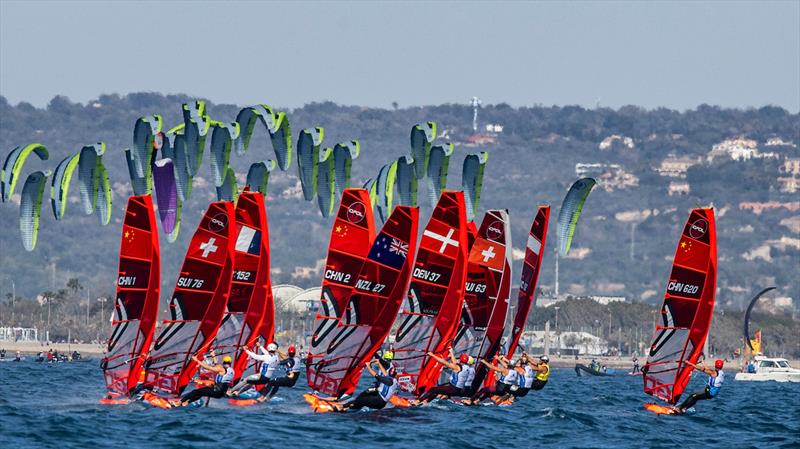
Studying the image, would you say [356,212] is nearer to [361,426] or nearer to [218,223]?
[218,223]

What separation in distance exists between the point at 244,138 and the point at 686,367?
42739 mm

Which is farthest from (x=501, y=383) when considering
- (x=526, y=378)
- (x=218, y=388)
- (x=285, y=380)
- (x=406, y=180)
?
(x=406, y=180)

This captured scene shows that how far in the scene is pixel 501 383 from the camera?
5109cm

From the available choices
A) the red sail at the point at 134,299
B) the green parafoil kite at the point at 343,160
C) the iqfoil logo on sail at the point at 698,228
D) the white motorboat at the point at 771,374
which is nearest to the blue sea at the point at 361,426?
the red sail at the point at 134,299

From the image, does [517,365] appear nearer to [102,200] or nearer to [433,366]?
[433,366]

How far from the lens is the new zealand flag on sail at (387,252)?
46.8m

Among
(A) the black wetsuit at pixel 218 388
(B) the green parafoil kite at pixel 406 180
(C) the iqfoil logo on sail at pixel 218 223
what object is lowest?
(A) the black wetsuit at pixel 218 388

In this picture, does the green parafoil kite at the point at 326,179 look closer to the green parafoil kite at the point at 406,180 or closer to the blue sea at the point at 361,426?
the green parafoil kite at the point at 406,180

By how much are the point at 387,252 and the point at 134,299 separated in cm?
725

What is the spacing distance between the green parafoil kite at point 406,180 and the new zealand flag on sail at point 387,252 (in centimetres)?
3905

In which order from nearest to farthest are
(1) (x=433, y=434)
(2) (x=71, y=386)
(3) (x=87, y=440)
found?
(3) (x=87, y=440) → (1) (x=433, y=434) → (2) (x=71, y=386)

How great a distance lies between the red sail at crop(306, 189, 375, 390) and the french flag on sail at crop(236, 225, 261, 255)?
3298 mm

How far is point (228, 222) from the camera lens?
47031mm

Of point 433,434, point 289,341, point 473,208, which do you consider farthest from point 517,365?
point 289,341
